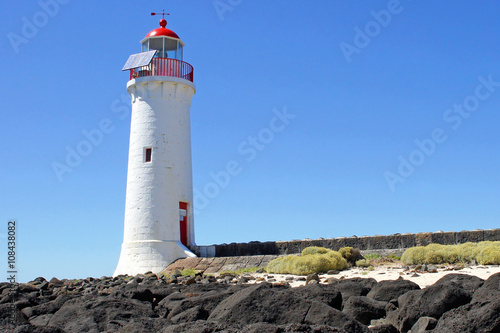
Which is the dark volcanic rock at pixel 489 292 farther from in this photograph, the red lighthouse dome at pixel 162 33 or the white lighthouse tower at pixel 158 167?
the red lighthouse dome at pixel 162 33

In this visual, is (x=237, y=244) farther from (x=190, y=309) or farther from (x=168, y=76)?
(x=190, y=309)

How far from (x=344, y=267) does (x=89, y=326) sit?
23.5ft

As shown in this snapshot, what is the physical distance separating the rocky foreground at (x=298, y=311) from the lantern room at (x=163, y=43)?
41.9 ft

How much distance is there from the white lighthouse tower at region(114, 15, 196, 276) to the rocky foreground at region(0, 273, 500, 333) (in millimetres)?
8660

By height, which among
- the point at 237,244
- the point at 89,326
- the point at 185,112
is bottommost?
the point at 89,326

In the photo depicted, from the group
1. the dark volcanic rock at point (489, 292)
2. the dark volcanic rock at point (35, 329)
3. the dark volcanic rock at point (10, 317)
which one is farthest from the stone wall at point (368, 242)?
the dark volcanic rock at point (35, 329)

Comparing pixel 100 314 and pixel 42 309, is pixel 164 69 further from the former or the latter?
pixel 100 314

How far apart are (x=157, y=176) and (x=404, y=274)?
9804mm

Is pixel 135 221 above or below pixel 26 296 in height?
above

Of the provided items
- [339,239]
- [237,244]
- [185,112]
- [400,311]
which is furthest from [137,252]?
[400,311]

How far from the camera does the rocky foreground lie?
531 cm

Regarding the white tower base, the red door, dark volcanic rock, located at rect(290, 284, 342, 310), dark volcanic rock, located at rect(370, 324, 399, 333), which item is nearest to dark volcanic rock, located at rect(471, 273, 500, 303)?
dark volcanic rock, located at rect(370, 324, 399, 333)

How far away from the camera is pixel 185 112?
19016mm

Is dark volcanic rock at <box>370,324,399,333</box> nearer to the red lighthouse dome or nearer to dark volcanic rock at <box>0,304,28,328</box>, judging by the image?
dark volcanic rock at <box>0,304,28,328</box>
